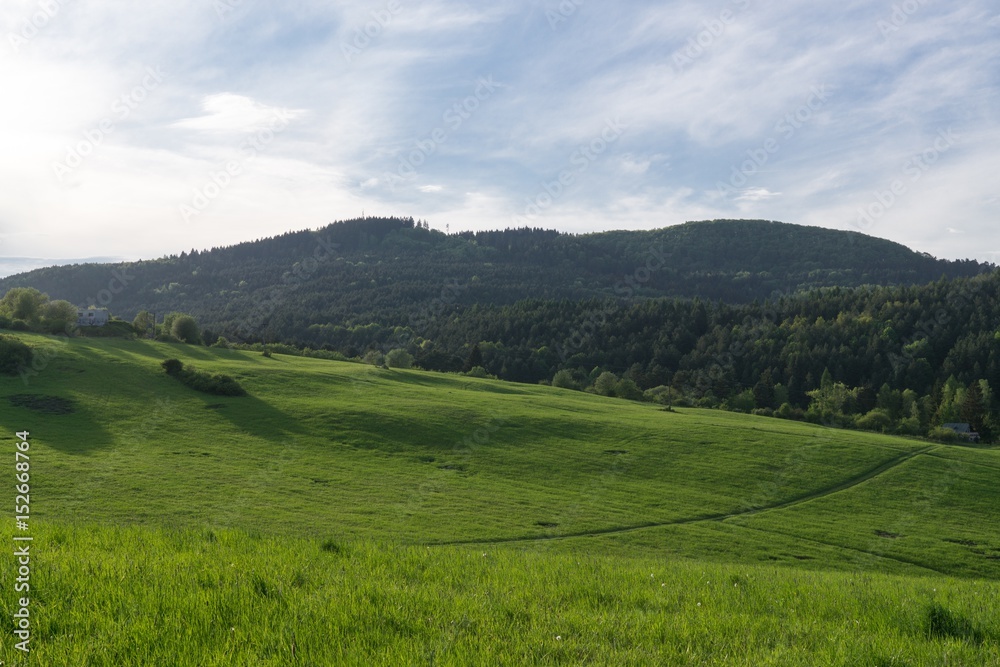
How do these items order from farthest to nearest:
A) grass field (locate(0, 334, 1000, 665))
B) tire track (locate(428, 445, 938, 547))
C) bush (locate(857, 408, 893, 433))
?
bush (locate(857, 408, 893, 433)), tire track (locate(428, 445, 938, 547)), grass field (locate(0, 334, 1000, 665))

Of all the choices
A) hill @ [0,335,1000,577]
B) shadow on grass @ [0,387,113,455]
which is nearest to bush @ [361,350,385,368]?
hill @ [0,335,1000,577]

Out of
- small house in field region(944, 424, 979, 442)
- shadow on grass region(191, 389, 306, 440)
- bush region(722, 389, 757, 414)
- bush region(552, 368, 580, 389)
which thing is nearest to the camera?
shadow on grass region(191, 389, 306, 440)

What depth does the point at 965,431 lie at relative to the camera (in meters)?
112

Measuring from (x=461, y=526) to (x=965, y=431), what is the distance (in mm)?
113385

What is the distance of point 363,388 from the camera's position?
7606 centimetres

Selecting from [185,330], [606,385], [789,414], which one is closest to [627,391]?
[606,385]

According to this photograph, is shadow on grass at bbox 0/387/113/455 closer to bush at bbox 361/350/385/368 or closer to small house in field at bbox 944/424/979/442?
bush at bbox 361/350/385/368

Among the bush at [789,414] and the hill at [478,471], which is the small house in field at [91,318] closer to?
the hill at [478,471]

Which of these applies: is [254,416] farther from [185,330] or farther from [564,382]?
[564,382]

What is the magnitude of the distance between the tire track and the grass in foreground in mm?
11415

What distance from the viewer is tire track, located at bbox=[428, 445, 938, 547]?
30.1m

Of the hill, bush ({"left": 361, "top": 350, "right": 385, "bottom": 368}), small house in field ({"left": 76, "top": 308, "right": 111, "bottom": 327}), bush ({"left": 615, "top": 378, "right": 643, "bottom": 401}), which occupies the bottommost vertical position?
the hill

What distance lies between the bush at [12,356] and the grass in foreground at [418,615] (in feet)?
214

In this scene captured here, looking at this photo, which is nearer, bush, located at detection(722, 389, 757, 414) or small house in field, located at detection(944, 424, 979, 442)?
small house in field, located at detection(944, 424, 979, 442)
